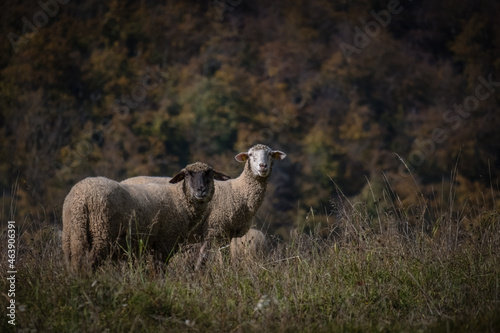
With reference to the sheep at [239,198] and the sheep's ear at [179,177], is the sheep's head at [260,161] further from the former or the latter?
the sheep's ear at [179,177]

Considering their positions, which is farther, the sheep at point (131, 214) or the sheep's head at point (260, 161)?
the sheep's head at point (260, 161)

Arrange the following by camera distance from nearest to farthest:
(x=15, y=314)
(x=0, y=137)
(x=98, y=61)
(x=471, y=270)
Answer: (x=15, y=314) < (x=471, y=270) < (x=0, y=137) < (x=98, y=61)

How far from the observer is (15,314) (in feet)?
13.1

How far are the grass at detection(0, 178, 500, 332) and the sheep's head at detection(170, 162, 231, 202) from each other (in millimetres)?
851

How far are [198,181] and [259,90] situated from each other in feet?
47.9

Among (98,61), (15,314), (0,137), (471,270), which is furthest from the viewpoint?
(98,61)

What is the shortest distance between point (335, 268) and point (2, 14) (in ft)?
59.1

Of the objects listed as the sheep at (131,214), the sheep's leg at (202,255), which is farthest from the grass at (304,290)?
the sheep's leg at (202,255)

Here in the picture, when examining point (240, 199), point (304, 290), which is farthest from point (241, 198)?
point (304, 290)

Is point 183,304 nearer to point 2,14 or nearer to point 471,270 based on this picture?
point 471,270

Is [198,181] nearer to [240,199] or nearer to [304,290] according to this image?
[240,199]

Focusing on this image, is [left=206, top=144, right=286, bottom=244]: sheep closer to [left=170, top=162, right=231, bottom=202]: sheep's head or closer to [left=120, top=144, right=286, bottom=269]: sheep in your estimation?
[left=120, top=144, right=286, bottom=269]: sheep

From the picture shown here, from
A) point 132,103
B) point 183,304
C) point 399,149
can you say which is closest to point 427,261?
point 183,304

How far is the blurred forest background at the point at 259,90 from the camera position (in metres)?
18.3
